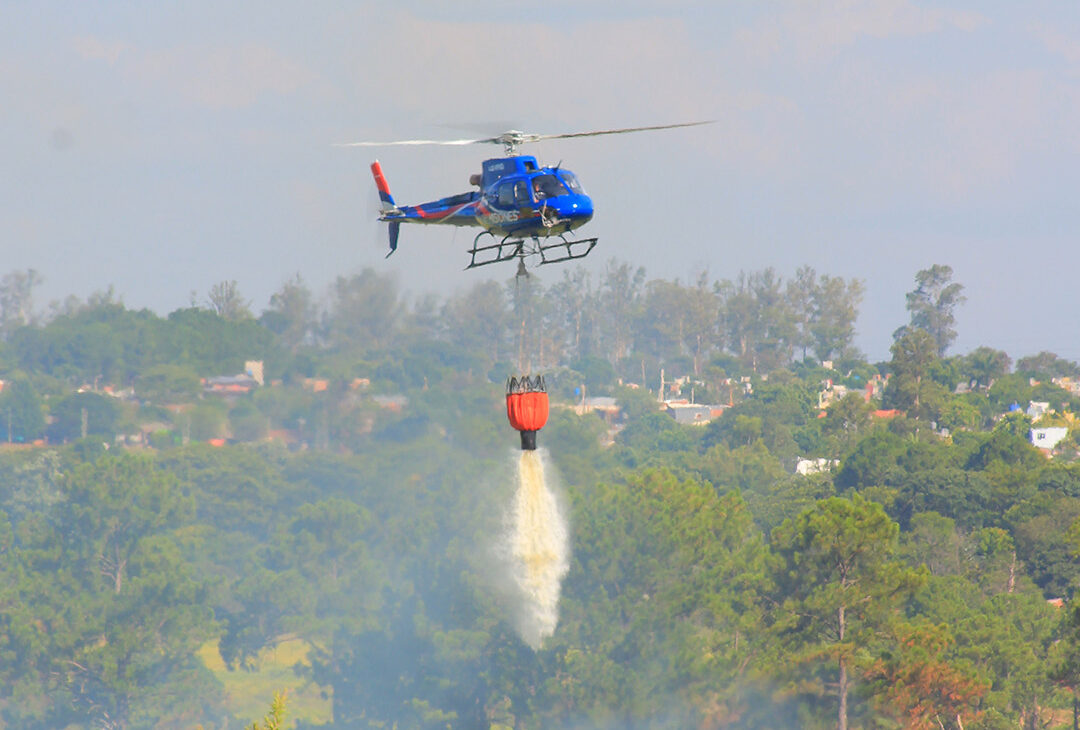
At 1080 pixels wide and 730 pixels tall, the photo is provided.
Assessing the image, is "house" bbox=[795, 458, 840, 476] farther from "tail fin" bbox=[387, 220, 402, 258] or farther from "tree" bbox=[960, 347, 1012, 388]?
"tail fin" bbox=[387, 220, 402, 258]

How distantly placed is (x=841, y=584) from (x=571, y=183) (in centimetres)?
3182

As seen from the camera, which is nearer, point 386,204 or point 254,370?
point 386,204

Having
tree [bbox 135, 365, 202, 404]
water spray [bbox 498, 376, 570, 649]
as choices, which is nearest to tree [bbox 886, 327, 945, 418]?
water spray [bbox 498, 376, 570, 649]

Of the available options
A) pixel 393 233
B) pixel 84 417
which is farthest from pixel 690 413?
pixel 393 233

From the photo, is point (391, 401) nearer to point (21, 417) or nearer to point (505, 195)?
point (21, 417)

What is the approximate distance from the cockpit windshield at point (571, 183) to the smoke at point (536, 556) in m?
38.5

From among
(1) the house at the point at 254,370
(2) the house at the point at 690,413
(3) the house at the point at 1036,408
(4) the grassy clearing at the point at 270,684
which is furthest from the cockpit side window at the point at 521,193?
(2) the house at the point at 690,413

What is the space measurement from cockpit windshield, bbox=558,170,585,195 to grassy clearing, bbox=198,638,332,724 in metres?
58.1

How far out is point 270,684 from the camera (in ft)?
304

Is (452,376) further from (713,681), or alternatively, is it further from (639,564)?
(713,681)

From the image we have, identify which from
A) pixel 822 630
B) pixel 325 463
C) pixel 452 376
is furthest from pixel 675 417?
pixel 822 630

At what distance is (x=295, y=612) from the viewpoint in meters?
95.0

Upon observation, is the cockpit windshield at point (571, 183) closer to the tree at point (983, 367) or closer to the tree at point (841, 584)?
the tree at point (841, 584)

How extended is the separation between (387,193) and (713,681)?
32.8 metres
